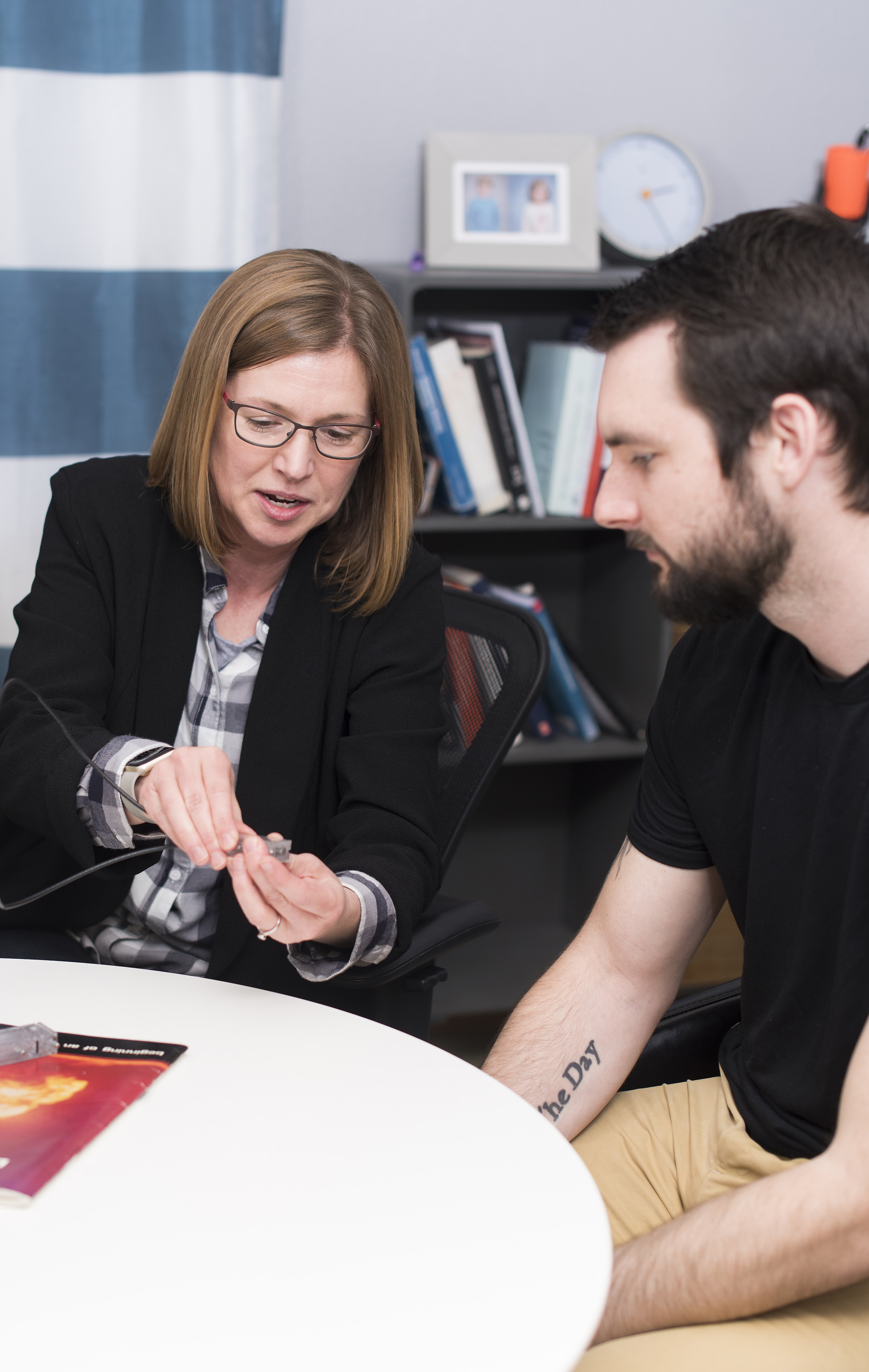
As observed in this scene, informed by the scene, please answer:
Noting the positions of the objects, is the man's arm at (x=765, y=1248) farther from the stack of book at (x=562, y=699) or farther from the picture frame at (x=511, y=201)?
the picture frame at (x=511, y=201)

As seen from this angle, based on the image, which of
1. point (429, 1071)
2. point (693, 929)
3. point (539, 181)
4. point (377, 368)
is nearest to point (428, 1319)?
point (429, 1071)

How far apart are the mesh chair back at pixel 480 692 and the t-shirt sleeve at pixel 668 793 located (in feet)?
0.96

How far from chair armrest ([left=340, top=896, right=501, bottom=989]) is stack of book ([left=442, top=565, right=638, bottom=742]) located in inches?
36.6

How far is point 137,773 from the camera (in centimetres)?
118

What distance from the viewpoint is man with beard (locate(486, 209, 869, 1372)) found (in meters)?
0.90

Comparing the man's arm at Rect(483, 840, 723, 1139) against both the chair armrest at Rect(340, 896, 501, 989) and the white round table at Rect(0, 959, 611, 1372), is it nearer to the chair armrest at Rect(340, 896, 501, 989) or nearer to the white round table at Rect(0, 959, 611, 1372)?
the chair armrest at Rect(340, 896, 501, 989)

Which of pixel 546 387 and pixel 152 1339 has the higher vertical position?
pixel 546 387

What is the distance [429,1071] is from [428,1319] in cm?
28

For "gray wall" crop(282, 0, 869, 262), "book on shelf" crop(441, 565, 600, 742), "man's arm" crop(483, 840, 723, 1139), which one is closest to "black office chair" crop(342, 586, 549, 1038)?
"man's arm" crop(483, 840, 723, 1139)

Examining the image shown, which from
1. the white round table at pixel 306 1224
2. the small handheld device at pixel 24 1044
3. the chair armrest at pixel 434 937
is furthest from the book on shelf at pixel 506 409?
the small handheld device at pixel 24 1044

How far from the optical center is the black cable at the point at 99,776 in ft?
Answer: 3.92

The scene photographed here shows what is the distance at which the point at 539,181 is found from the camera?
2.22 metres

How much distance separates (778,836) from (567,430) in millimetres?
1349

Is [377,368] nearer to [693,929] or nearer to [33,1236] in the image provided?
[693,929]
